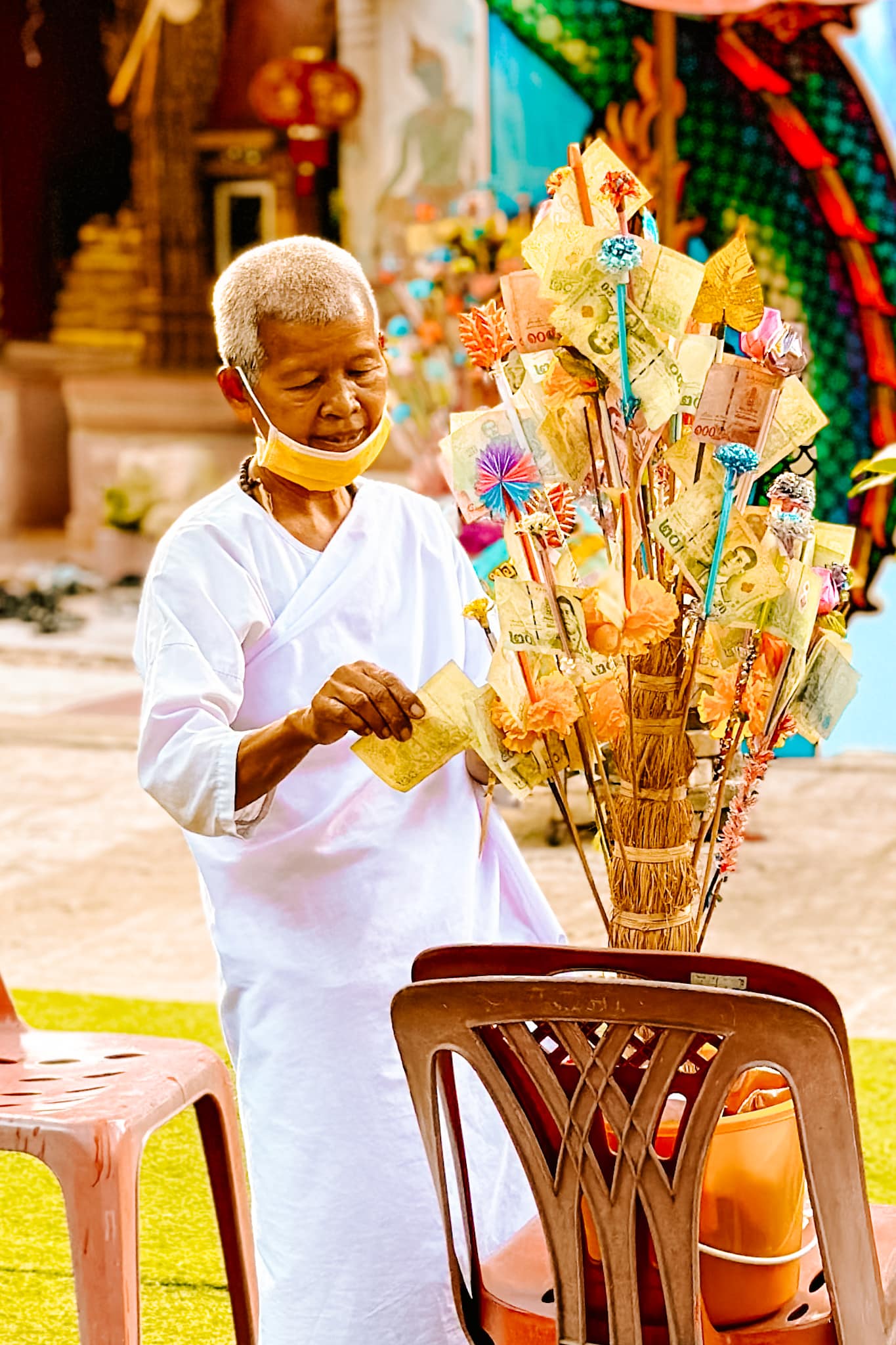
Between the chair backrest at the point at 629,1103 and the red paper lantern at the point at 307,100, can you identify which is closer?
the chair backrest at the point at 629,1103

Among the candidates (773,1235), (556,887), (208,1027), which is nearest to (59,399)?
(556,887)

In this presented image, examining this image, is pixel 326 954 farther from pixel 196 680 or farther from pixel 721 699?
pixel 721 699

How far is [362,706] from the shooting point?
179cm

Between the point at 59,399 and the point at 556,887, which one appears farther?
the point at 59,399

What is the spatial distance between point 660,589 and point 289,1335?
94cm

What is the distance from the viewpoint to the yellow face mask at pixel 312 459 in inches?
79.1

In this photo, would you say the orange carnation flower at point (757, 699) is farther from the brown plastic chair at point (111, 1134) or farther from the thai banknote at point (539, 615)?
the brown plastic chair at point (111, 1134)

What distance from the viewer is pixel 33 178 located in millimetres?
8688

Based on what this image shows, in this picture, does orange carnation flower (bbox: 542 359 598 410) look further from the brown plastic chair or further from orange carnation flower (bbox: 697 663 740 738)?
the brown plastic chair

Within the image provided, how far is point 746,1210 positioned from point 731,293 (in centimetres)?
78

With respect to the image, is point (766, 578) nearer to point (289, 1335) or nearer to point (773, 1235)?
point (773, 1235)

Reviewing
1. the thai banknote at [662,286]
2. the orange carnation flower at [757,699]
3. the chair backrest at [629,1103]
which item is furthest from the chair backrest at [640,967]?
the thai banknote at [662,286]

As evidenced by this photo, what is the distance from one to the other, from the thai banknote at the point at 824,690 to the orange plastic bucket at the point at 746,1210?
0.35 meters

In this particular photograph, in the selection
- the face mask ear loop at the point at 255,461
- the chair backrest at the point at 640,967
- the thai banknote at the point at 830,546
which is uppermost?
the face mask ear loop at the point at 255,461
